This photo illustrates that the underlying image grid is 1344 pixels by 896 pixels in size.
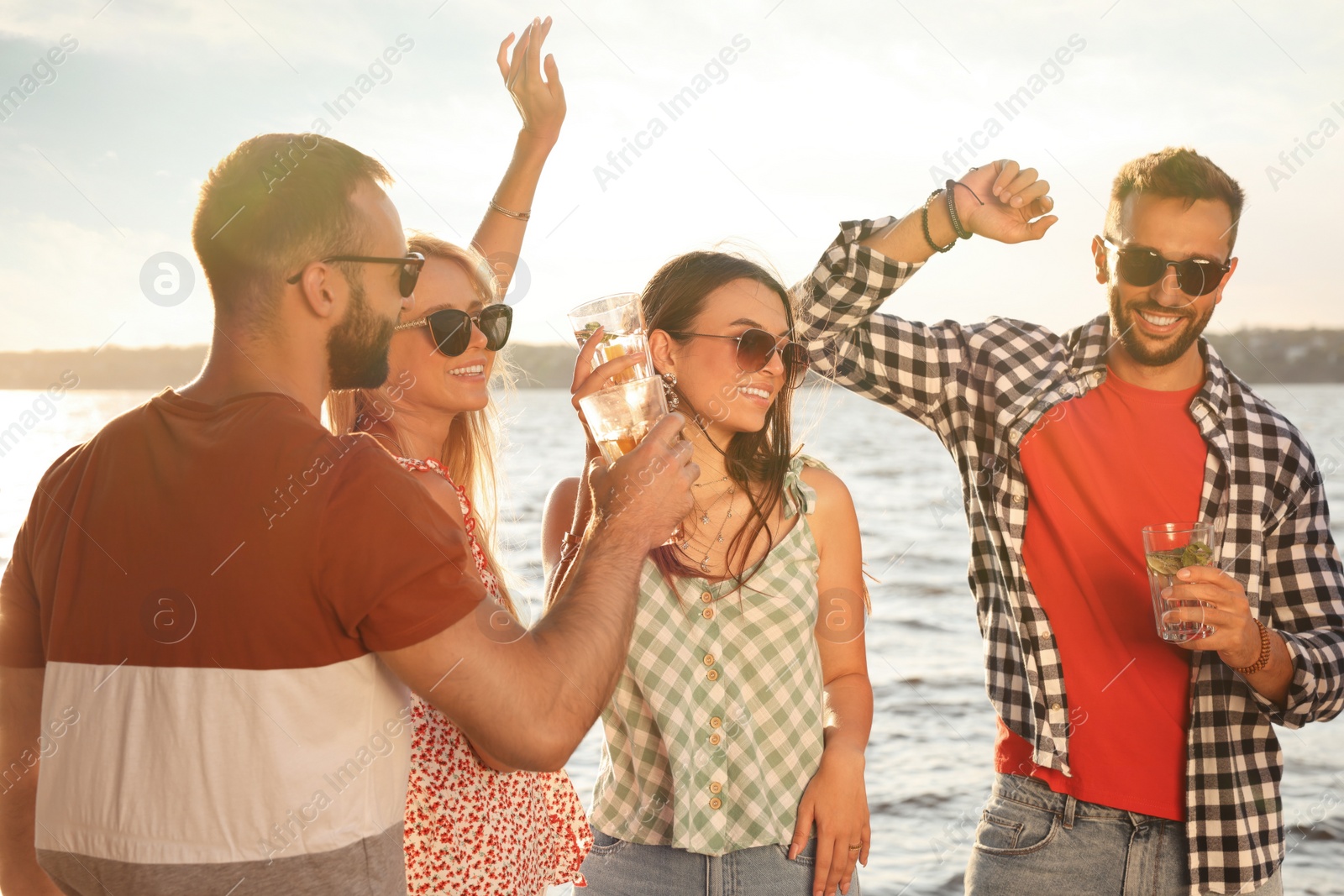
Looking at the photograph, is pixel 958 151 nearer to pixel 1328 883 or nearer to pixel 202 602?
pixel 202 602

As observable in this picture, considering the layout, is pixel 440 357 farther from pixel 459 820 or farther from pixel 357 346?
pixel 459 820

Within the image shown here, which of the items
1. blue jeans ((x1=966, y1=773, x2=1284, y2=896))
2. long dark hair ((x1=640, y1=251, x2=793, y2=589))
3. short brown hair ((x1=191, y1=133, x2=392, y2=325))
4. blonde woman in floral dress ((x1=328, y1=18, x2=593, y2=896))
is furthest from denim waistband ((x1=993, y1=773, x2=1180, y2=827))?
short brown hair ((x1=191, y1=133, x2=392, y2=325))

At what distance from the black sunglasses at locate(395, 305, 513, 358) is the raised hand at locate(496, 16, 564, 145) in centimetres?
95

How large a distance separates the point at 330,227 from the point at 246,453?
1.64ft

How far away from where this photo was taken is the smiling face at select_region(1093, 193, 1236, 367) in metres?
3.29

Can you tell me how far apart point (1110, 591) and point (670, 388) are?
1.45 m

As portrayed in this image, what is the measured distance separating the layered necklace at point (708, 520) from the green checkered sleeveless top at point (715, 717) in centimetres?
9

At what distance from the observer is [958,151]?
341 cm

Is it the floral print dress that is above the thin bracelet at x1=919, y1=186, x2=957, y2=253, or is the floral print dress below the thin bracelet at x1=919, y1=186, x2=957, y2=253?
below

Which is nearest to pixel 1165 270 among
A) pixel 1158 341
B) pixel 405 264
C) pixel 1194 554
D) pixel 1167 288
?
pixel 1167 288

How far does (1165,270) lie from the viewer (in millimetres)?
3312

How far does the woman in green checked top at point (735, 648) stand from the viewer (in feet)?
8.90

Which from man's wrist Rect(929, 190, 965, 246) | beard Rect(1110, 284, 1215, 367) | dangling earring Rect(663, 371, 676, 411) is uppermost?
man's wrist Rect(929, 190, 965, 246)

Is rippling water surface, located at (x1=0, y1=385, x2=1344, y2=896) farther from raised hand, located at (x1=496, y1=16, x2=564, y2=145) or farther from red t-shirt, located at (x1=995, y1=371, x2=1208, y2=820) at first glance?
raised hand, located at (x1=496, y1=16, x2=564, y2=145)
